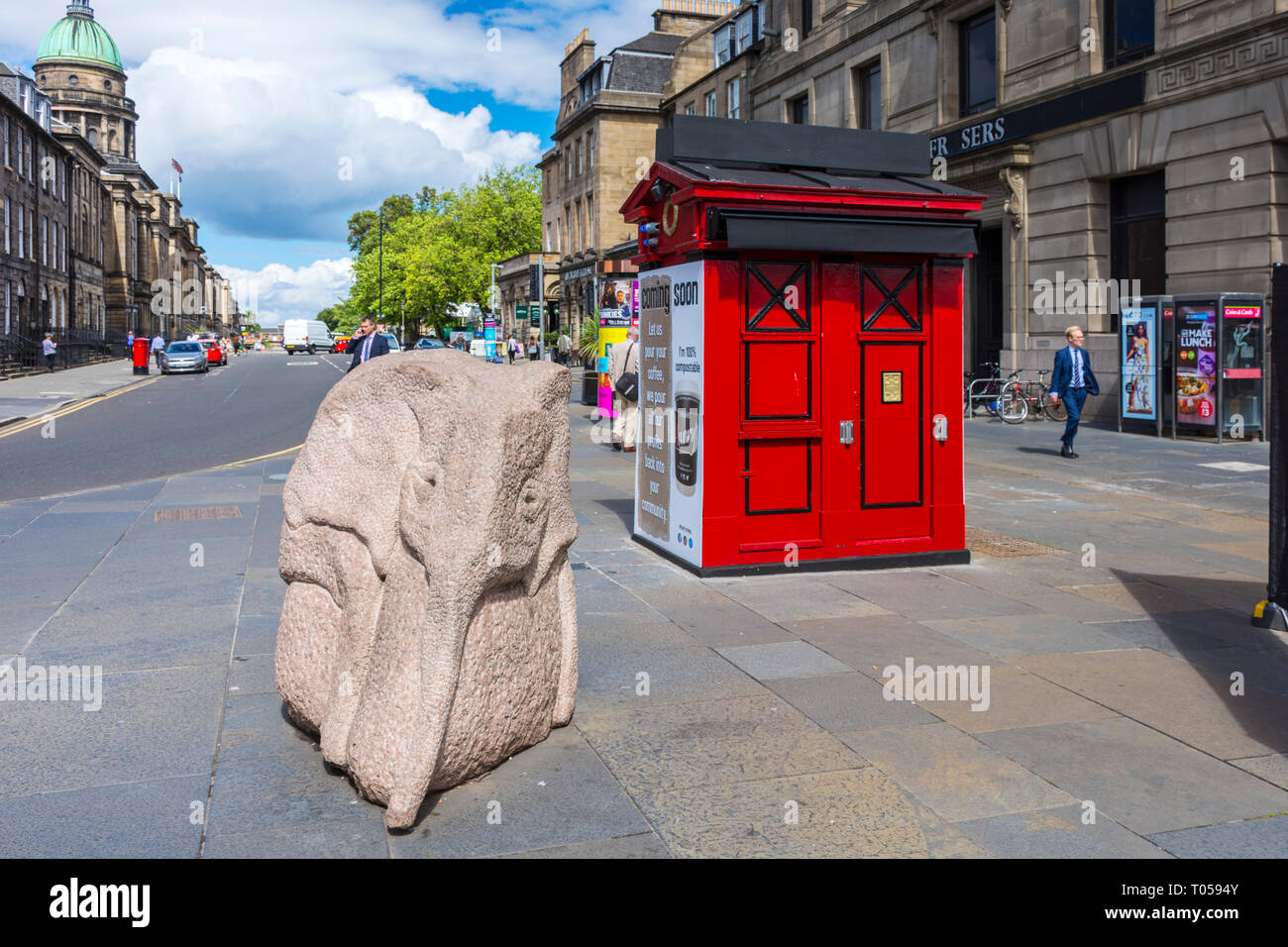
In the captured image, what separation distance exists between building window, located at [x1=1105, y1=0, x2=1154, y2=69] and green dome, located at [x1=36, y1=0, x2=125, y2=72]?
114348mm

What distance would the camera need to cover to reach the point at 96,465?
15695 millimetres

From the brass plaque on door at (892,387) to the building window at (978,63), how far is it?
1827cm

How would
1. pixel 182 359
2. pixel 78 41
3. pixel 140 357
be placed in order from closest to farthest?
pixel 140 357
pixel 182 359
pixel 78 41

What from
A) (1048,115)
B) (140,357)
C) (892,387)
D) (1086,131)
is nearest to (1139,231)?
(1086,131)

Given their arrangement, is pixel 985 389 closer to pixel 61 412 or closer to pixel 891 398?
pixel 891 398

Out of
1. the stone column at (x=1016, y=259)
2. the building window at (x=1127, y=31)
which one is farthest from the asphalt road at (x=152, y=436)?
the building window at (x=1127, y=31)

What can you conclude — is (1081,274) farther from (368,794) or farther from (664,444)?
(368,794)

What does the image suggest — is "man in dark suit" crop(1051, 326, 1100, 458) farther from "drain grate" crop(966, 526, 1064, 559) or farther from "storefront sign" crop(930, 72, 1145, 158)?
"drain grate" crop(966, 526, 1064, 559)

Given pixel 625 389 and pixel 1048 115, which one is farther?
pixel 1048 115

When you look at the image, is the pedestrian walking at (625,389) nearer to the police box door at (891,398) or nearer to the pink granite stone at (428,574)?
the police box door at (891,398)

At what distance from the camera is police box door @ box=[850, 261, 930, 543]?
8484 millimetres

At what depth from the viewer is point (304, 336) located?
285 feet

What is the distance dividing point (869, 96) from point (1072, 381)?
16.2 meters
